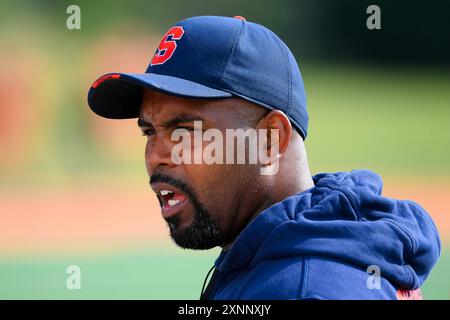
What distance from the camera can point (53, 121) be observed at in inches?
260

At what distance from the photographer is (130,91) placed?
1625 millimetres

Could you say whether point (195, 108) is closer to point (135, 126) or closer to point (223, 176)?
point (223, 176)

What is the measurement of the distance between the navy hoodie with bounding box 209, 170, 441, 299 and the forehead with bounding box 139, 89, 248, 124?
211 millimetres

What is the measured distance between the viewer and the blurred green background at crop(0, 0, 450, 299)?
575 centimetres

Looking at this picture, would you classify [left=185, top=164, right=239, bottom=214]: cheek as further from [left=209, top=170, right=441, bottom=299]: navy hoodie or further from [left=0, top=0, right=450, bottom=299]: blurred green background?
[left=0, top=0, right=450, bottom=299]: blurred green background

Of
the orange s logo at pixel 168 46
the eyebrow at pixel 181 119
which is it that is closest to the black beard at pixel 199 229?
the eyebrow at pixel 181 119

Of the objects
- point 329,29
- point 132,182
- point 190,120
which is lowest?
point 132,182

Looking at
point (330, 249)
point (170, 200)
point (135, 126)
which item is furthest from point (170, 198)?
point (135, 126)

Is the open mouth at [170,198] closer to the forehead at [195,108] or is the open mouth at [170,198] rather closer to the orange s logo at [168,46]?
the forehead at [195,108]

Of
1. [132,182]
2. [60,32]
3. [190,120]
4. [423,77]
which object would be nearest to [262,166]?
[190,120]

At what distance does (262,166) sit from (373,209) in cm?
23

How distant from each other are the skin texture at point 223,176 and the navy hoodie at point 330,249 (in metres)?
0.07
